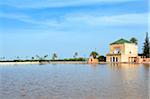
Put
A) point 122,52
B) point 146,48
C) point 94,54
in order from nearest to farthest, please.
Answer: point 122,52 < point 146,48 < point 94,54

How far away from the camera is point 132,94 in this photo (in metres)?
13.6

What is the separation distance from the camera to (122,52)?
68.2m

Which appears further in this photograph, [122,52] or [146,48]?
[146,48]

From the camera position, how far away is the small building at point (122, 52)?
224 ft

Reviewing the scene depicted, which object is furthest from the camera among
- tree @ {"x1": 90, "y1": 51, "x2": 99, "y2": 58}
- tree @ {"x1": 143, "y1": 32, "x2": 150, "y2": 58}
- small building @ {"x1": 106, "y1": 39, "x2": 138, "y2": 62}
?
tree @ {"x1": 90, "y1": 51, "x2": 99, "y2": 58}

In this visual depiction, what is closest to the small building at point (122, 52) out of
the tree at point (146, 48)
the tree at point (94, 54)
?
the tree at point (146, 48)

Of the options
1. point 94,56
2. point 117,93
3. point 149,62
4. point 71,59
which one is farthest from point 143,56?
point 117,93

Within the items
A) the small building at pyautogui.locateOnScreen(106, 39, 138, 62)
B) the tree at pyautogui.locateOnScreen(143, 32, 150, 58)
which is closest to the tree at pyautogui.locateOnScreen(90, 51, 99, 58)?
the small building at pyautogui.locateOnScreen(106, 39, 138, 62)

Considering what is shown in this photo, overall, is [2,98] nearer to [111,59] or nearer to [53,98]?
[53,98]

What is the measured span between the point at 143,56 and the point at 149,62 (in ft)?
15.1

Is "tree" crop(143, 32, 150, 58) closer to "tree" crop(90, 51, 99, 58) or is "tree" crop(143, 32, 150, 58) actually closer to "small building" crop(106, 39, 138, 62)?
"small building" crop(106, 39, 138, 62)

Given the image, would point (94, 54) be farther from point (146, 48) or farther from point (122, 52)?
point (146, 48)

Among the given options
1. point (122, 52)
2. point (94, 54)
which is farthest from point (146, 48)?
point (94, 54)

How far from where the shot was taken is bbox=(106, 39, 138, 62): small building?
6825 cm
